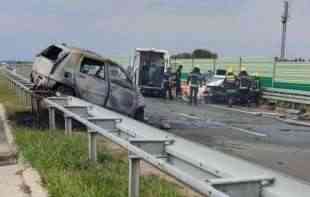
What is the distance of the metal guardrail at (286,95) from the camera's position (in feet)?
69.1

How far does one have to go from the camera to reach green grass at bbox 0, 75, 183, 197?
16.8 ft

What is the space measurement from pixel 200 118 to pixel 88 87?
520 cm

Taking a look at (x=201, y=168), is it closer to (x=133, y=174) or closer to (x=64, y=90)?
(x=133, y=174)

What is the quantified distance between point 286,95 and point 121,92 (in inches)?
460

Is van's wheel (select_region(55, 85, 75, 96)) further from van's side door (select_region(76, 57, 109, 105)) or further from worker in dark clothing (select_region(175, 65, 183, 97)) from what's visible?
worker in dark clothing (select_region(175, 65, 183, 97))

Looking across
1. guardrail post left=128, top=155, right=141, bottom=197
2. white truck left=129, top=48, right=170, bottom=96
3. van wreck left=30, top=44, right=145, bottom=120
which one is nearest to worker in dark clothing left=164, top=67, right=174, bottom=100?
white truck left=129, top=48, right=170, bottom=96

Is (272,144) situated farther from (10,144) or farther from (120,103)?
(10,144)

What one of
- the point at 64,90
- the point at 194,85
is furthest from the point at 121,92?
the point at 194,85

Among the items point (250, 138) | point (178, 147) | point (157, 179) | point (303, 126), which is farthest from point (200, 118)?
point (178, 147)

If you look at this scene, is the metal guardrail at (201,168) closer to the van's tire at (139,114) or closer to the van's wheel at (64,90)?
the van's wheel at (64,90)

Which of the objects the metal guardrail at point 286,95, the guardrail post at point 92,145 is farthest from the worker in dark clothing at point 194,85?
the guardrail post at point 92,145

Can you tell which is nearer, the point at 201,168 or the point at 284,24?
the point at 201,168

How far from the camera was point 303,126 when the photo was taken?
15.8 meters

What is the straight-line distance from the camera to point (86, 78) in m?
12.6
